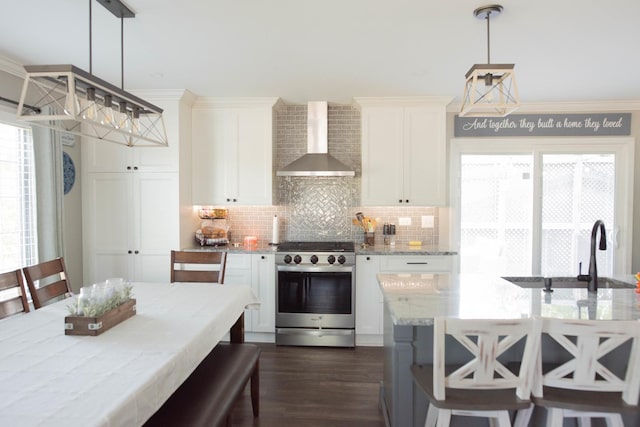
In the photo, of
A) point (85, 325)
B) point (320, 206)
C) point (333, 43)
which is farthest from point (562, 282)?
point (85, 325)

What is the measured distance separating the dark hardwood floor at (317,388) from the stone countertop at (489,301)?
966 mm

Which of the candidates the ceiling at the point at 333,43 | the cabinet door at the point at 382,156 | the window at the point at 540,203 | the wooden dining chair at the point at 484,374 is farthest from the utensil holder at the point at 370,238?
the wooden dining chair at the point at 484,374

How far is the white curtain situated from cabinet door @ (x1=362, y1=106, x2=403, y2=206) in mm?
2899

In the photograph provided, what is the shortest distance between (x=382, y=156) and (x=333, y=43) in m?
1.58

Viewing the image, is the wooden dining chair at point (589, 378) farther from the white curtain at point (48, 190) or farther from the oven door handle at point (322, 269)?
the white curtain at point (48, 190)

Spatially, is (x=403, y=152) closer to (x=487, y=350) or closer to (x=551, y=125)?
(x=551, y=125)

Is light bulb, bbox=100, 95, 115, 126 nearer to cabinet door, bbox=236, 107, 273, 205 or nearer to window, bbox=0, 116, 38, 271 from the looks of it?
window, bbox=0, 116, 38, 271

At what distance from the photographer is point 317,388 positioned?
2844 millimetres

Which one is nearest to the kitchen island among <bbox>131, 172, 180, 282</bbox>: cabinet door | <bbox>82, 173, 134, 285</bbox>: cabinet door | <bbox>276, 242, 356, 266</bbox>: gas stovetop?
<bbox>276, 242, 356, 266</bbox>: gas stovetop

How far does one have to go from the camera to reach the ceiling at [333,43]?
2125mm

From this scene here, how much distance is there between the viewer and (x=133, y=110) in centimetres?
214

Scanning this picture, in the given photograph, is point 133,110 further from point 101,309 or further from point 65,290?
point 65,290

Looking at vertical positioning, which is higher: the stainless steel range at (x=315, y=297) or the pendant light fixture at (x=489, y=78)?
the pendant light fixture at (x=489, y=78)

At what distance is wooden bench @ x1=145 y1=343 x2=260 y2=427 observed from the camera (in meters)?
1.53
